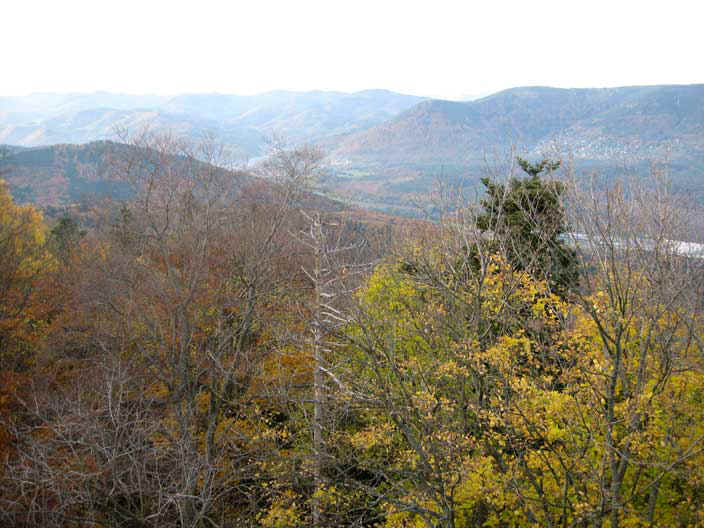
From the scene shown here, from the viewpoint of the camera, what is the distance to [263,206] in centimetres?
2050

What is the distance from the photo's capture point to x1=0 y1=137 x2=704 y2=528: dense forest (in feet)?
29.0

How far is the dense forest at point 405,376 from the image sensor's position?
8836mm

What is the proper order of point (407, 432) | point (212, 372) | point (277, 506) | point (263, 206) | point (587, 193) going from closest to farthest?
point (407, 432) < point (587, 193) < point (277, 506) < point (212, 372) < point (263, 206)

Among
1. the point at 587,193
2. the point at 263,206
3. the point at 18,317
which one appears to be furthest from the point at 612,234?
the point at 18,317

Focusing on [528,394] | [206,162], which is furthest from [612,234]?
[206,162]

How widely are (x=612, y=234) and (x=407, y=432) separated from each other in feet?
16.8

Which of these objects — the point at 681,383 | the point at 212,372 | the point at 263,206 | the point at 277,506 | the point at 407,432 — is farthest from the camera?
the point at 263,206

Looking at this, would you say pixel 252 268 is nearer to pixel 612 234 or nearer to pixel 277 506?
pixel 277 506

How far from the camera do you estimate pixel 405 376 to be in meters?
10.6

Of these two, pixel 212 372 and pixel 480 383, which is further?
pixel 212 372

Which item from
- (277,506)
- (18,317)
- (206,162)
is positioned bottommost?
(277,506)

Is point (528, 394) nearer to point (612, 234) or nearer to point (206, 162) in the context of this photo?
point (612, 234)

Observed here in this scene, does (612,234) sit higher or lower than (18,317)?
higher

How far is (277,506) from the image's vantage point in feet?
37.9
